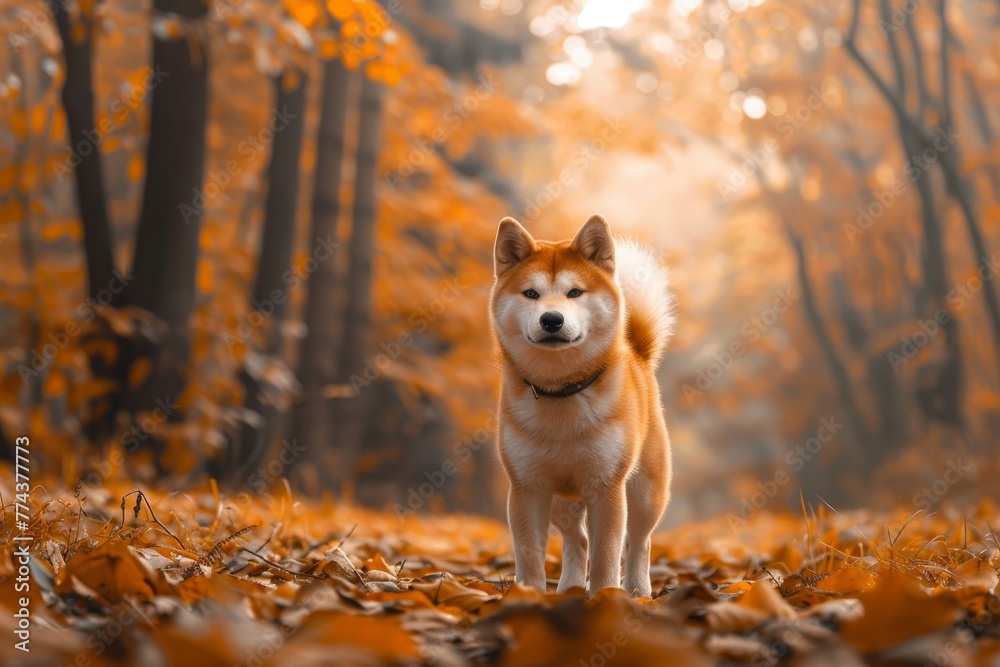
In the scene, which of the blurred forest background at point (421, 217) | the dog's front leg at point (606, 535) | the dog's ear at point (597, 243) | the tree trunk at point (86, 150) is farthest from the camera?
the blurred forest background at point (421, 217)

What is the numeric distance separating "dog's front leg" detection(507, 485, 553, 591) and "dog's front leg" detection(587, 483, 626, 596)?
0.62 feet

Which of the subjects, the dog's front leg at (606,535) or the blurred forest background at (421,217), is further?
the blurred forest background at (421,217)

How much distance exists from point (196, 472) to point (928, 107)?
394 inches

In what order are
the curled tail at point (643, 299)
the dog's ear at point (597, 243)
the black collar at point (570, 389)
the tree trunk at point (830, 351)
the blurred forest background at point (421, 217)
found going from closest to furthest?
the black collar at point (570, 389)
the dog's ear at point (597, 243)
the curled tail at point (643, 299)
the blurred forest background at point (421, 217)
the tree trunk at point (830, 351)

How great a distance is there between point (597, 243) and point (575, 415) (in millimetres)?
714

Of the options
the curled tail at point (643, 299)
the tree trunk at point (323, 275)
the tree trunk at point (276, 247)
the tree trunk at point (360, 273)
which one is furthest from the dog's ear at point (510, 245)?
the tree trunk at point (360, 273)

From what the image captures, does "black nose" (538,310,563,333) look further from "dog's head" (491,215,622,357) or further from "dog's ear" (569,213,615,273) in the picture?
"dog's ear" (569,213,615,273)

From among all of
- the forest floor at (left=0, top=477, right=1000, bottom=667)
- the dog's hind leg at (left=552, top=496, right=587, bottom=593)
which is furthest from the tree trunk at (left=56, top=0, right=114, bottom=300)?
the dog's hind leg at (left=552, top=496, right=587, bottom=593)

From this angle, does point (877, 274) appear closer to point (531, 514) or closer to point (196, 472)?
point (196, 472)

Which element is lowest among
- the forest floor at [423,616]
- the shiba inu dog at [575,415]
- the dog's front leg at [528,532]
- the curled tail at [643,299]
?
the forest floor at [423,616]

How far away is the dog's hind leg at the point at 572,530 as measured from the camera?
138 inches

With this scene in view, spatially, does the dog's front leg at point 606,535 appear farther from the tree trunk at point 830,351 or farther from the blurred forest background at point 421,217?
the tree trunk at point 830,351

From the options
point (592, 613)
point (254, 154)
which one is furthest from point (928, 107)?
point (592, 613)

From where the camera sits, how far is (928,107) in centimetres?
1183
